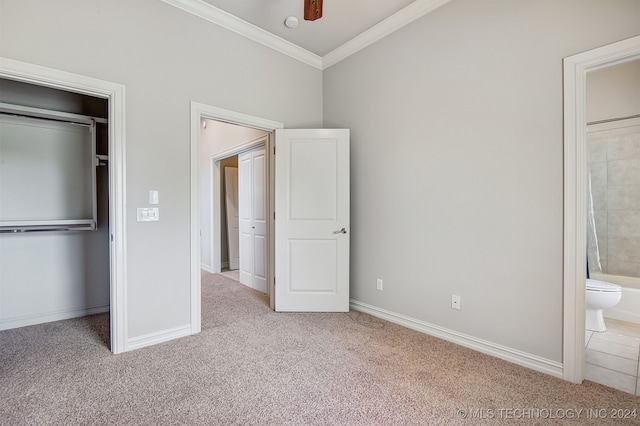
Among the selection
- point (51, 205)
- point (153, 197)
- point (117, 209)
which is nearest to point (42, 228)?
point (51, 205)

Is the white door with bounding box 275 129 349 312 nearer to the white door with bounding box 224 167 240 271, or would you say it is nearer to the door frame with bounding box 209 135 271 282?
the door frame with bounding box 209 135 271 282

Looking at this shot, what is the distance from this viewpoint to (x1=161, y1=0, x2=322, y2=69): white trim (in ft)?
8.66

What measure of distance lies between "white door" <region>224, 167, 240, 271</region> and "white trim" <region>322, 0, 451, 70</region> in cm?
309

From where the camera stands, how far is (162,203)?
252cm

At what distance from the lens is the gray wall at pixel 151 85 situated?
2.10m

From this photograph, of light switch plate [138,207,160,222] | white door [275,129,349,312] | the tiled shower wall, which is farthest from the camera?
the tiled shower wall

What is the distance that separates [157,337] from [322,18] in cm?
330

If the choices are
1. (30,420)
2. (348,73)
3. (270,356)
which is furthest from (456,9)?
(30,420)

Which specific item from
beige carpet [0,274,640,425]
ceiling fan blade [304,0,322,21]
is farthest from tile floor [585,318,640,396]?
ceiling fan blade [304,0,322,21]

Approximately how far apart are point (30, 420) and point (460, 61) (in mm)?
3675

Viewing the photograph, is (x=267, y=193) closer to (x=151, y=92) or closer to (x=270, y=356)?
(x=151, y=92)

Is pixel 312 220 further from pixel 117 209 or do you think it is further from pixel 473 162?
pixel 117 209

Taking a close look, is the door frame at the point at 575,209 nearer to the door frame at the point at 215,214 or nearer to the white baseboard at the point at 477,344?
the white baseboard at the point at 477,344

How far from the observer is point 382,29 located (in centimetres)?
296
